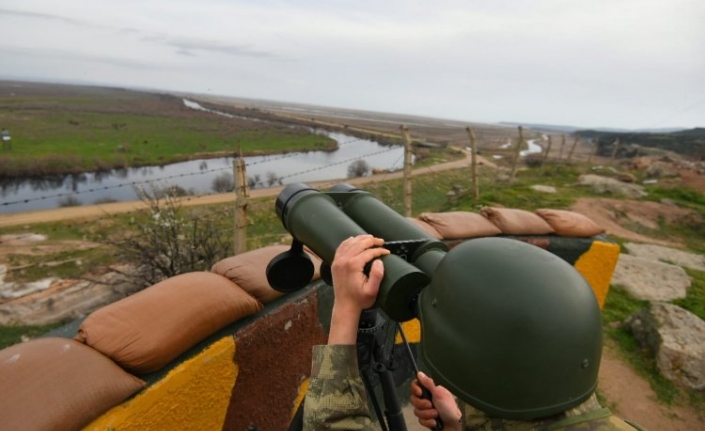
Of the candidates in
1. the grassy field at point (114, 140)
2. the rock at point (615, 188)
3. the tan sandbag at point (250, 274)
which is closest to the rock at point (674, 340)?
the tan sandbag at point (250, 274)

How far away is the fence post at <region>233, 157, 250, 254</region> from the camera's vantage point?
4395 mm

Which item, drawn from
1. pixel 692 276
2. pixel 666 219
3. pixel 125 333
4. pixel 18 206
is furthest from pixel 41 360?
pixel 18 206

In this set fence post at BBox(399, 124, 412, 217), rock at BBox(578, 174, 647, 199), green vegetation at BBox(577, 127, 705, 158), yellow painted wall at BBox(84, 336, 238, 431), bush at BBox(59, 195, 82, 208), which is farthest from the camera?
green vegetation at BBox(577, 127, 705, 158)

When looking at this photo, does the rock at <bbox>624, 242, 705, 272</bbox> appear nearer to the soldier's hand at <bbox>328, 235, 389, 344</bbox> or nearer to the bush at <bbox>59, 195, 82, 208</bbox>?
the soldier's hand at <bbox>328, 235, 389, 344</bbox>

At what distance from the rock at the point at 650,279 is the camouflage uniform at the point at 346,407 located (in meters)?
5.12

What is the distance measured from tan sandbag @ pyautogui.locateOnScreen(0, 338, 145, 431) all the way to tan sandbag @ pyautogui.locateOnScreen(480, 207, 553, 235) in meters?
3.33

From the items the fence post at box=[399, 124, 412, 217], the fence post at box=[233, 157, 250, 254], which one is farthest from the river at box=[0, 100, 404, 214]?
the fence post at box=[233, 157, 250, 254]

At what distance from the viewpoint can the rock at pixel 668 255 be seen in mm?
6495

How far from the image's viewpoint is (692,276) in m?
5.85

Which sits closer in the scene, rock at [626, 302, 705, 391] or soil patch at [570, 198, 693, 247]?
rock at [626, 302, 705, 391]

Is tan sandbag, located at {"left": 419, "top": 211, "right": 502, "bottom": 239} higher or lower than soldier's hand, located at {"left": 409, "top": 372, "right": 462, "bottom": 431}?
lower

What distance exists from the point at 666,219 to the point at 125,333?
10308mm

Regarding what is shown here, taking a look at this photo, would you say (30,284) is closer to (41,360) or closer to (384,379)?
(41,360)

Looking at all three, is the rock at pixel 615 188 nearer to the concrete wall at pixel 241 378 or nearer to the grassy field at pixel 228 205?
the grassy field at pixel 228 205
